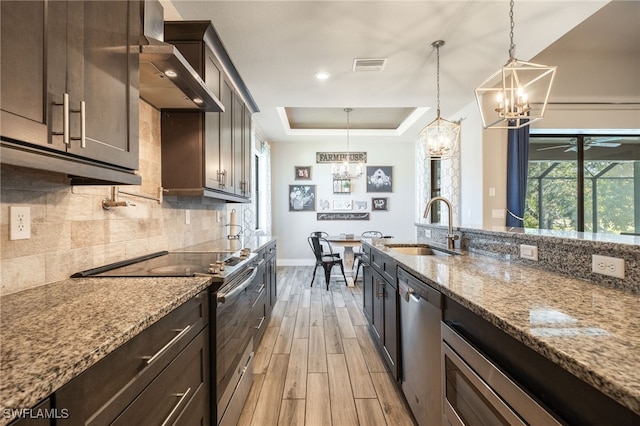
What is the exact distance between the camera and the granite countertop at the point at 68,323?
51 cm

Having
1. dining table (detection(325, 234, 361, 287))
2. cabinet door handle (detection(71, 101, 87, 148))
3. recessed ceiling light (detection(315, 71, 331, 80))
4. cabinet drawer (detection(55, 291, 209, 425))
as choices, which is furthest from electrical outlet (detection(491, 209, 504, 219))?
cabinet door handle (detection(71, 101, 87, 148))

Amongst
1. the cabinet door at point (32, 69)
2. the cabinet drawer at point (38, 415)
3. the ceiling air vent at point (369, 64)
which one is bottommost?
the cabinet drawer at point (38, 415)

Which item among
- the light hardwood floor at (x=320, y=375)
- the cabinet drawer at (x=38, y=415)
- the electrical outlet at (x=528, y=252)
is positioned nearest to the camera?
the cabinet drawer at (x=38, y=415)

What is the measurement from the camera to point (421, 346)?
1.45m

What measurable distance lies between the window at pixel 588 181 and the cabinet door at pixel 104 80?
532cm

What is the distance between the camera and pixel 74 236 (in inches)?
52.4

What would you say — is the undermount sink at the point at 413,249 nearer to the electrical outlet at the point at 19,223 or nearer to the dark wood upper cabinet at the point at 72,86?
the dark wood upper cabinet at the point at 72,86

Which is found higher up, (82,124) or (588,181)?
(588,181)

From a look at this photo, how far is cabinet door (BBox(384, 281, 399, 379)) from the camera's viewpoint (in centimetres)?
186

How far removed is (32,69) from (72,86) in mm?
122

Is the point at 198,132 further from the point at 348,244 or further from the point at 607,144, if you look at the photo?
the point at 607,144

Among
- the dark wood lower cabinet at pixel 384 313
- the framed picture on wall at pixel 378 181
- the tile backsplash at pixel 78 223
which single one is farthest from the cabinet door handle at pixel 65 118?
the framed picture on wall at pixel 378 181

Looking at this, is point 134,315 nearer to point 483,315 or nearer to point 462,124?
point 483,315

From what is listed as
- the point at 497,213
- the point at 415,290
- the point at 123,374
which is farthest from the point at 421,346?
the point at 497,213
